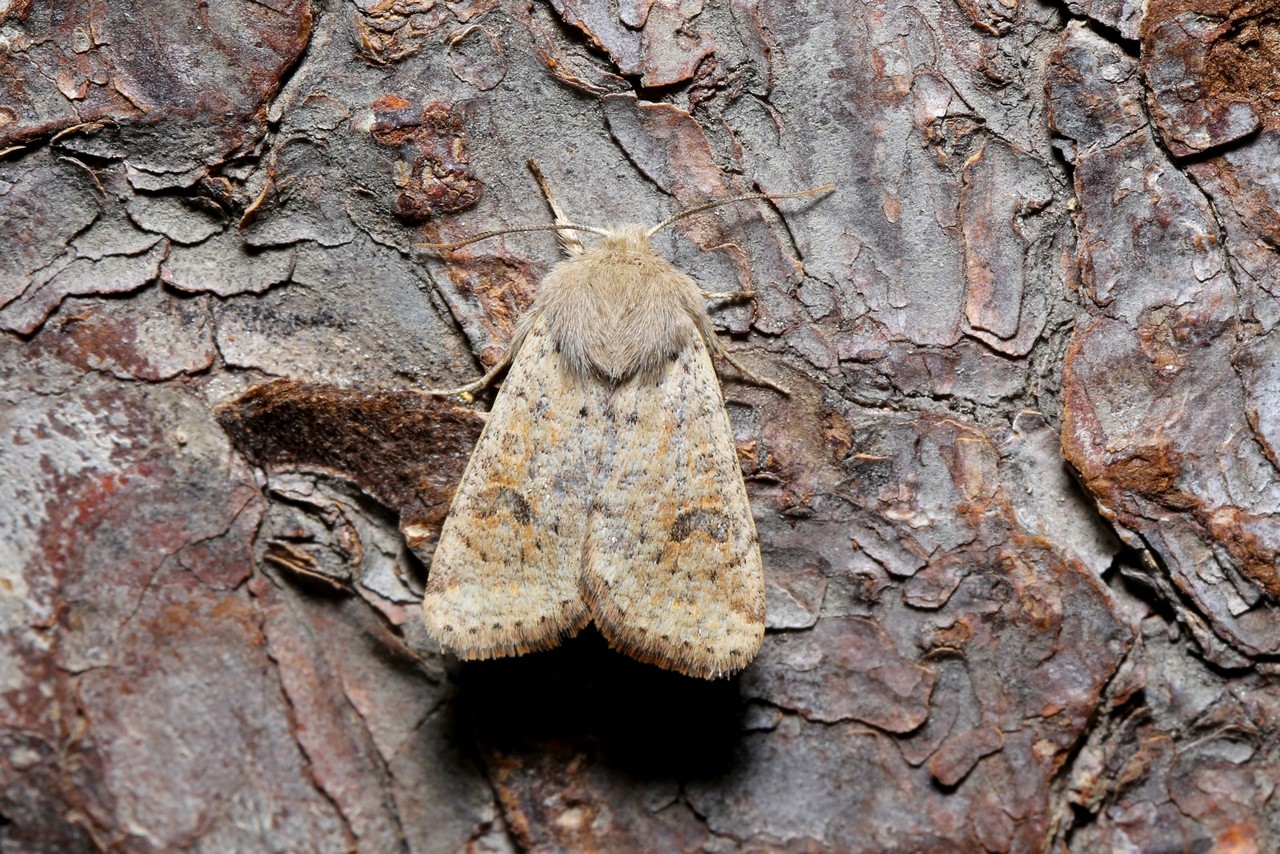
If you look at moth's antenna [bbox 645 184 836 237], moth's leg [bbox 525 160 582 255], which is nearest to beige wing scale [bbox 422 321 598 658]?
moth's leg [bbox 525 160 582 255]

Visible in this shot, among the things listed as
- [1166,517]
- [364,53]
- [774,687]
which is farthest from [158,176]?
[1166,517]

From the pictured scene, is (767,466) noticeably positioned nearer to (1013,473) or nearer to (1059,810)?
(1013,473)

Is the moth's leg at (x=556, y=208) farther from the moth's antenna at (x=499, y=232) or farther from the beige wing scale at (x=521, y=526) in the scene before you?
the beige wing scale at (x=521, y=526)

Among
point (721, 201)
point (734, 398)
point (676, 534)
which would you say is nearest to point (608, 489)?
point (676, 534)

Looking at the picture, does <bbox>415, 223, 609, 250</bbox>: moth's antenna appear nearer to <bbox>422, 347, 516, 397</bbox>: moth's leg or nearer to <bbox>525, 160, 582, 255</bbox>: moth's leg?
<bbox>525, 160, 582, 255</bbox>: moth's leg

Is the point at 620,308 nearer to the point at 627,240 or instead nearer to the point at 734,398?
the point at 627,240
